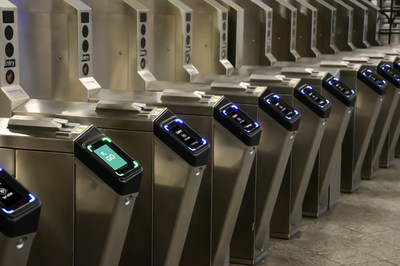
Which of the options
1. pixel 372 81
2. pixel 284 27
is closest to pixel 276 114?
pixel 372 81

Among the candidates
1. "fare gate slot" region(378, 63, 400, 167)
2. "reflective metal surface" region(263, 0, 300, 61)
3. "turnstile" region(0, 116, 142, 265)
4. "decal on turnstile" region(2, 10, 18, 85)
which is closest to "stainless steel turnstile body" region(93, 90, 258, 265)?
"decal on turnstile" region(2, 10, 18, 85)

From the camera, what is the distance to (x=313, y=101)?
5.23 metres

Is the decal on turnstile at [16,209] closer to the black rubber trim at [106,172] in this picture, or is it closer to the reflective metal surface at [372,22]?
the black rubber trim at [106,172]

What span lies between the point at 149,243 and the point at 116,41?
2012 millimetres

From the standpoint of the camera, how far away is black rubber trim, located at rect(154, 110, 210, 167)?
11.8 ft

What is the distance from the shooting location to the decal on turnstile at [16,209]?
2.61 m

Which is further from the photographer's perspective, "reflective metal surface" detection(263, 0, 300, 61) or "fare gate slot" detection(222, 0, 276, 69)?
"reflective metal surface" detection(263, 0, 300, 61)

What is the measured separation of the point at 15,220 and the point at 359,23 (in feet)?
28.4

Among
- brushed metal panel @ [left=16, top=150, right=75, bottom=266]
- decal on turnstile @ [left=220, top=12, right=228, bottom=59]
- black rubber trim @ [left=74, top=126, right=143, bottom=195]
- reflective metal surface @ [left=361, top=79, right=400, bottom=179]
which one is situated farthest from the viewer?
reflective metal surface @ [left=361, top=79, right=400, bottom=179]

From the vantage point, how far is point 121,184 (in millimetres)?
3102

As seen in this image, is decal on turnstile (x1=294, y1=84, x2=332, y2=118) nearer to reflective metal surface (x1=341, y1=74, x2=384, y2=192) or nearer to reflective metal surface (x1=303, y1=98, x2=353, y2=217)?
reflective metal surface (x1=303, y1=98, x2=353, y2=217)

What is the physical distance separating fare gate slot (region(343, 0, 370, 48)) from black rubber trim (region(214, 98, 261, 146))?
6.76 meters

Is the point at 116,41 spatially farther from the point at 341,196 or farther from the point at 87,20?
the point at 341,196

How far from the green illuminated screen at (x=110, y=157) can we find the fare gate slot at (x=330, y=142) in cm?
289
